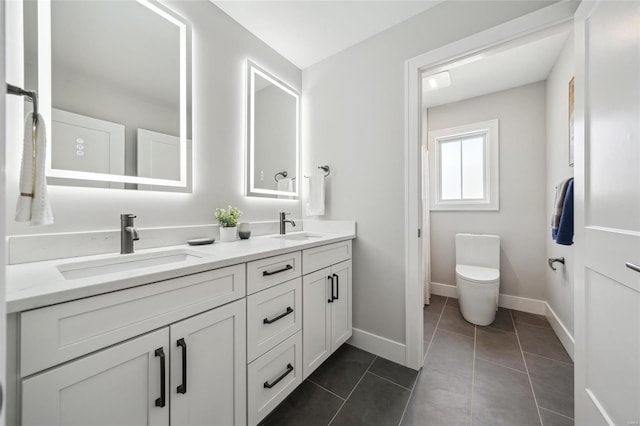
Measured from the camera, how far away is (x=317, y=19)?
1.68 meters

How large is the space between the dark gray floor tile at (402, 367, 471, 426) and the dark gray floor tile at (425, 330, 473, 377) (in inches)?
2.2

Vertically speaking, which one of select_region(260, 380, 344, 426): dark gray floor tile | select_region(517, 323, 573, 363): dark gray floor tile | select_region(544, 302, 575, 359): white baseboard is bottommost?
select_region(260, 380, 344, 426): dark gray floor tile

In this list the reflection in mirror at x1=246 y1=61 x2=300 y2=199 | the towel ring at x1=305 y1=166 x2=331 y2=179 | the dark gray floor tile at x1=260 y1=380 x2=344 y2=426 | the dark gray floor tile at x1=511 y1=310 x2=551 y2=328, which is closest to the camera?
the dark gray floor tile at x1=260 y1=380 x2=344 y2=426

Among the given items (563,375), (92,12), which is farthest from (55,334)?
(563,375)

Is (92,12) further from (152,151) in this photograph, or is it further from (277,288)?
(277,288)

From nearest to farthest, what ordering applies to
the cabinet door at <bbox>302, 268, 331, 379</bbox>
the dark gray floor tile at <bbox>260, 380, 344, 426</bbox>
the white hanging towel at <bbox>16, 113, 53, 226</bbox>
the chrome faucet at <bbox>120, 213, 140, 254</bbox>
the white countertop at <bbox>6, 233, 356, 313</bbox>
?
the white countertop at <bbox>6, 233, 356, 313</bbox>
the white hanging towel at <bbox>16, 113, 53, 226</bbox>
the chrome faucet at <bbox>120, 213, 140, 254</bbox>
the dark gray floor tile at <bbox>260, 380, 344, 426</bbox>
the cabinet door at <bbox>302, 268, 331, 379</bbox>

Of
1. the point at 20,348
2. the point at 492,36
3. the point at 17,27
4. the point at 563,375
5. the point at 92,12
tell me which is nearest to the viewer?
the point at 20,348

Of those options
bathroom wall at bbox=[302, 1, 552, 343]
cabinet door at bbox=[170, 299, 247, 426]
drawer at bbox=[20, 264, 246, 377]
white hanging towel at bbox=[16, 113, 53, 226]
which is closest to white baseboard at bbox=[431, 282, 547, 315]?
bathroom wall at bbox=[302, 1, 552, 343]

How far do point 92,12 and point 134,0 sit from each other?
0.24 metres

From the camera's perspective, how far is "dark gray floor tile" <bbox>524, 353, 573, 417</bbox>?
1.28m

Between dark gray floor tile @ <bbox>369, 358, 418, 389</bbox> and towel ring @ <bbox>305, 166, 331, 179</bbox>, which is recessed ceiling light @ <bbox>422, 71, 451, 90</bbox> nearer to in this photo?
towel ring @ <bbox>305, 166, 331, 179</bbox>

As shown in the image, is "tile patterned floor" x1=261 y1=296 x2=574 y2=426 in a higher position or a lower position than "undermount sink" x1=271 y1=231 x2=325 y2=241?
lower

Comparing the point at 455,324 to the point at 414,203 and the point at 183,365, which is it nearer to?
the point at 414,203

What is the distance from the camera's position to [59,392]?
1.96ft
